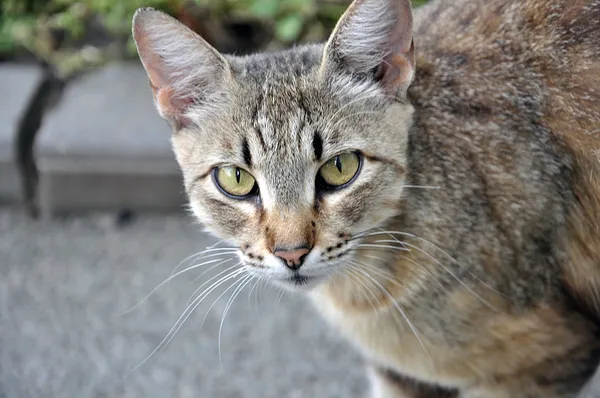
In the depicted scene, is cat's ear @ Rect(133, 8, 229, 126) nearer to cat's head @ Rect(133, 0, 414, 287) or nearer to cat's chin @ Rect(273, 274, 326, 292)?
cat's head @ Rect(133, 0, 414, 287)

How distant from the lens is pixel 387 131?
2.21 meters

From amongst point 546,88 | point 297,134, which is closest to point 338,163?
point 297,134

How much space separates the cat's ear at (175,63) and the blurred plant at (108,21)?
6.29 ft

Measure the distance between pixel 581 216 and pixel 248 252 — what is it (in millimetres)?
945

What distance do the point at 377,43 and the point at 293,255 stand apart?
576 mm

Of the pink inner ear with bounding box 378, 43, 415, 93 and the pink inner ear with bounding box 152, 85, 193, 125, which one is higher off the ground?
the pink inner ear with bounding box 378, 43, 415, 93

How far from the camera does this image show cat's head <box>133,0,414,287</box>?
209cm

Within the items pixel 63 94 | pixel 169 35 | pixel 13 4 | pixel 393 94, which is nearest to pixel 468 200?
pixel 393 94

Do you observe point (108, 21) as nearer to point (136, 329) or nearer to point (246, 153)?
point (136, 329)

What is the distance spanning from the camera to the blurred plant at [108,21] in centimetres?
430

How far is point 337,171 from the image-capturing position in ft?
7.04

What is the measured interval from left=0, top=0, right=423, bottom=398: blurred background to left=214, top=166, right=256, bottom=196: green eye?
75cm

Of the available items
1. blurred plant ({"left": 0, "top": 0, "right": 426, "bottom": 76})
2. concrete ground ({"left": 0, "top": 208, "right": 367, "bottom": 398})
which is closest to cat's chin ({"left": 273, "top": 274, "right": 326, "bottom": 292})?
concrete ground ({"left": 0, "top": 208, "right": 367, "bottom": 398})

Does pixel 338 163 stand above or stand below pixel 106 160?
above
